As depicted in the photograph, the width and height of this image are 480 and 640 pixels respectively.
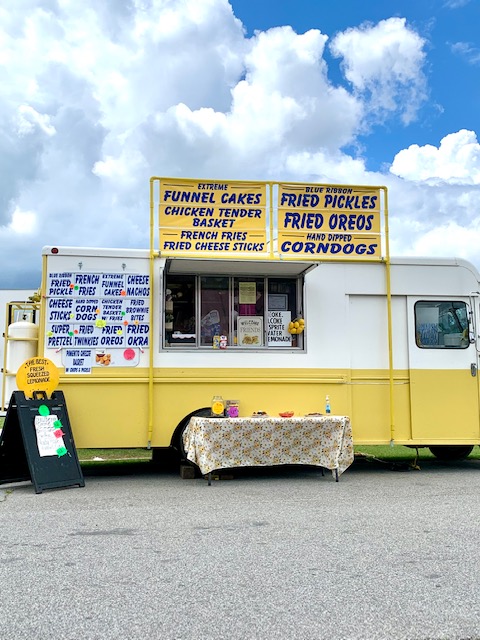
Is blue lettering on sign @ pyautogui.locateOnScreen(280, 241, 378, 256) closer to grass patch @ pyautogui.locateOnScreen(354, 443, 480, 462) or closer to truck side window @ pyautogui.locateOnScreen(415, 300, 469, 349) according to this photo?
truck side window @ pyautogui.locateOnScreen(415, 300, 469, 349)

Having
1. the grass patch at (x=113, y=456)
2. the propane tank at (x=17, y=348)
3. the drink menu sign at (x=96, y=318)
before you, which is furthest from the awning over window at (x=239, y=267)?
the grass patch at (x=113, y=456)

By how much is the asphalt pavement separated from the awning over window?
9.56 feet

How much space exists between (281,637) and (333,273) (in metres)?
6.15

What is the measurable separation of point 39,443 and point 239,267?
3459 mm

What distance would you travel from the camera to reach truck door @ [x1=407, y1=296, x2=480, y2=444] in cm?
884

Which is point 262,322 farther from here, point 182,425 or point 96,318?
point 96,318

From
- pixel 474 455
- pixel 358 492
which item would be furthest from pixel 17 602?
pixel 474 455

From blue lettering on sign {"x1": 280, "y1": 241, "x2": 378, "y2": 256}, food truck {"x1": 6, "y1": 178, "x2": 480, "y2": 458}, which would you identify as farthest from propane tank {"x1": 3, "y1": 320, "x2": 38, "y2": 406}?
blue lettering on sign {"x1": 280, "y1": 241, "x2": 378, "y2": 256}

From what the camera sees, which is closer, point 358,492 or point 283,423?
point 358,492

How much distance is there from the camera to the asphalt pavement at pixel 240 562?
3578 millimetres

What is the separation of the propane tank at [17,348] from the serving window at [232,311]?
1.80m

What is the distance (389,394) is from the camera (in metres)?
8.83

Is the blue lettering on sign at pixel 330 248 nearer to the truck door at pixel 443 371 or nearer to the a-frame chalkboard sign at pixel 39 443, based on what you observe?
the truck door at pixel 443 371

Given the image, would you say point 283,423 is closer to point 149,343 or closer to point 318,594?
point 149,343
